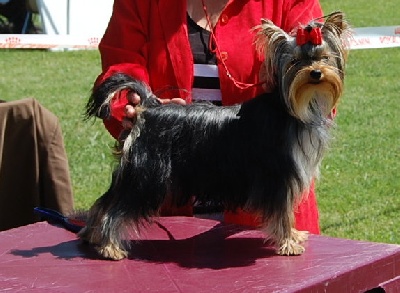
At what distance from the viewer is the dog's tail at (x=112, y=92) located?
267 centimetres

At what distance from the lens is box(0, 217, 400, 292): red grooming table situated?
8.06 ft

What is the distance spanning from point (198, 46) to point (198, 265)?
852mm

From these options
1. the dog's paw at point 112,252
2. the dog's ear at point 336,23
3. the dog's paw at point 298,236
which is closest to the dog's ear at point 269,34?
the dog's ear at point 336,23

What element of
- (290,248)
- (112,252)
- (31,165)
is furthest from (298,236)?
(31,165)

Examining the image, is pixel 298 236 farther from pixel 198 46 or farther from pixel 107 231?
pixel 198 46

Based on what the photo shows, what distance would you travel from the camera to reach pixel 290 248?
269cm

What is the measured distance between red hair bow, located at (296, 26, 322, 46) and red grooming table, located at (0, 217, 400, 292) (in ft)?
2.13

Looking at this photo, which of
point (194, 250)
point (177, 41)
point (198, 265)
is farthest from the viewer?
point (177, 41)

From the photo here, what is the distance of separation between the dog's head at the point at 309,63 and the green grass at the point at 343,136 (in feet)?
0.68

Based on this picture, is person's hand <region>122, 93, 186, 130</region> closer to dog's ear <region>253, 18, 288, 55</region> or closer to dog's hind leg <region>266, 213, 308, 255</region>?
dog's ear <region>253, 18, 288, 55</region>

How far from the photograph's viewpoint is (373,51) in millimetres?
12961

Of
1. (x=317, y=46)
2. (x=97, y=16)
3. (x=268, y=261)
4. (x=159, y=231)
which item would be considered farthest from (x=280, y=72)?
(x=97, y=16)

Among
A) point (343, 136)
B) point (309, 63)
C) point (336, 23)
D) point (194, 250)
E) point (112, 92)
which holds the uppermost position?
point (336, 23)

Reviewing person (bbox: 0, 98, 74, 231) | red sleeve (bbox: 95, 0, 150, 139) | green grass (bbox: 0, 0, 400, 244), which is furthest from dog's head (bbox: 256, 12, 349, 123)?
person (bbox: 0, 98, 74, 231)
